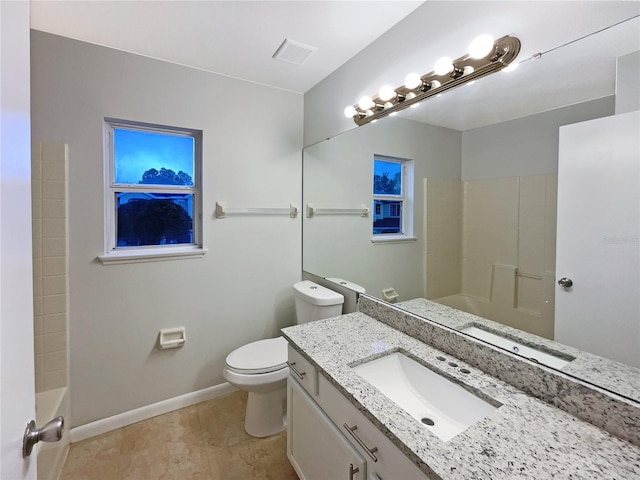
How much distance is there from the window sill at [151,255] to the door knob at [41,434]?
4.64ft

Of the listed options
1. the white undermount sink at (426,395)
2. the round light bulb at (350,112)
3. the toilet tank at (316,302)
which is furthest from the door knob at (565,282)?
the round light bulb at (350,112)

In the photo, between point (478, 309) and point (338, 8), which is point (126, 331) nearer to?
point (478, 309)

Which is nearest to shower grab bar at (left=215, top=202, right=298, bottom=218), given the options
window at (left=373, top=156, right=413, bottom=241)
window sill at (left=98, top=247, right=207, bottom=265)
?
window sill at (left=98, top=247, right=207, bottom=265)

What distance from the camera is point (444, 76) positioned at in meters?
1.29

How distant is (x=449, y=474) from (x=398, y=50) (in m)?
1.80

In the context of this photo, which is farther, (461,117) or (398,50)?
(398,50)

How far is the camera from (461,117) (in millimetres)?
1271

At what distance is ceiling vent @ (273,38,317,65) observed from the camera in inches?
68.6

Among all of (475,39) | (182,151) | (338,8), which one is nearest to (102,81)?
(182,151)

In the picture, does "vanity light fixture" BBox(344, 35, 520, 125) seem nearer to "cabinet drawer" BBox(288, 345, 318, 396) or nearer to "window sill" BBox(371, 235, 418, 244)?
"window sill" BBox(371, 235, 418, 244)

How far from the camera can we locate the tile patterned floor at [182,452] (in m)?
1.57

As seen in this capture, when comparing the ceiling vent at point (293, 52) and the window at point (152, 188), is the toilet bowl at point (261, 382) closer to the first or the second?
the window at point (152, 188)

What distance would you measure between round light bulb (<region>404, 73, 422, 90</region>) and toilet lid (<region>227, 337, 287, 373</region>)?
172 centimetres

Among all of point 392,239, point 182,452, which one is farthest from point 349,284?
point 182,452
